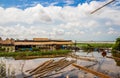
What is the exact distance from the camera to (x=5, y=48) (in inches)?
1332

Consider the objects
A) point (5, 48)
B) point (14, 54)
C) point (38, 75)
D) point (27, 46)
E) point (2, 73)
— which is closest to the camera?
point (2, 73)

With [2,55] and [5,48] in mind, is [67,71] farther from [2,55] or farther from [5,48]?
[5,48]

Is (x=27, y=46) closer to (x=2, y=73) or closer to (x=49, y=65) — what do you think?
(x=49, y=65)

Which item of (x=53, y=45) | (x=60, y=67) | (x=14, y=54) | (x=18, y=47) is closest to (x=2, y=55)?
(x=14, y=54)

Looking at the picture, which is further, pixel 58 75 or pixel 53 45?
pixel 53 45

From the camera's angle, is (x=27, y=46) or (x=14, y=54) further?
(x=27, y=46)

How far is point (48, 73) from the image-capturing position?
42.2 ft

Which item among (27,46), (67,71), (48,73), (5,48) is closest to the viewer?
(48,73)

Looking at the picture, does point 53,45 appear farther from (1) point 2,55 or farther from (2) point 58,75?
(2) point 58,75

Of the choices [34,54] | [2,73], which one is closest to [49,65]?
[2,73]

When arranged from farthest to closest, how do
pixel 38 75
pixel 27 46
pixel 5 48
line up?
1. pixel 27 46
2. pixel 5 48
3. pixel 38 75

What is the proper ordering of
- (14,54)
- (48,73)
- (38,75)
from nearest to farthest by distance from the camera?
(38,75) → (48,73) → (14,54)

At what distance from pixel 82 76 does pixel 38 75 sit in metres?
2.68

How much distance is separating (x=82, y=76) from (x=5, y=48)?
2317 centimetres
